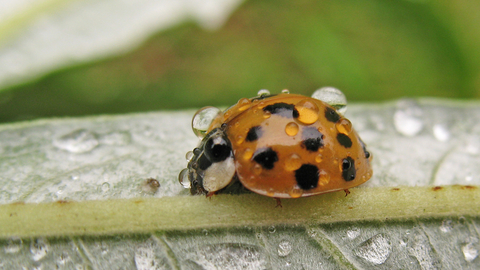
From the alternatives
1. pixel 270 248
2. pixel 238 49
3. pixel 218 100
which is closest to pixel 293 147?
pixel 270 248

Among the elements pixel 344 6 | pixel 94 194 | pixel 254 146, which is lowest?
pixel 94 194

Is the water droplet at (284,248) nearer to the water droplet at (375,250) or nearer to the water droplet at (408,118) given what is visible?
the water droplet at (375,250)

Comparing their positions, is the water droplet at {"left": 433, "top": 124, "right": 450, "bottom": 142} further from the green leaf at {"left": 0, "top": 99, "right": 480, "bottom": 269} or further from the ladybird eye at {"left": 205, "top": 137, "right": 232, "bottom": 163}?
the ladybird eye at {"left": 205, "top": 137, "right": 232, "bottom": 163}

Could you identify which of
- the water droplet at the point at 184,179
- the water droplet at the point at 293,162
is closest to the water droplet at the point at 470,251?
the water droplet at the point at 293,162

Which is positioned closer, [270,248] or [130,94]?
[270,248]

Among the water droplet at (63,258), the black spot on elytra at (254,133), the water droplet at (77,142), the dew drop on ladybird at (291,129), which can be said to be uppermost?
the dew drop on ladybird at (291,129)

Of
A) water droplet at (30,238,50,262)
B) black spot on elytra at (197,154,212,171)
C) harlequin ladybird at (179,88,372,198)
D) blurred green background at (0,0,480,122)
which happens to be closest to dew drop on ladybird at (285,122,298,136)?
harlequin ladybird at (179,88,372,198)

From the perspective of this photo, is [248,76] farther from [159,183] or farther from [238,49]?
[159,183]
